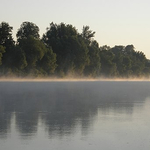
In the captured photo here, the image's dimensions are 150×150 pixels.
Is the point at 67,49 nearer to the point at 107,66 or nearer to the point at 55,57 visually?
the point at 55,57

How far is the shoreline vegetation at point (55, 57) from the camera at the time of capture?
67938 millimetres

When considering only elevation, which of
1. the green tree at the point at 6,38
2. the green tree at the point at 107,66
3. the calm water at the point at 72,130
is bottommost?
the calm water at the point at 72,130

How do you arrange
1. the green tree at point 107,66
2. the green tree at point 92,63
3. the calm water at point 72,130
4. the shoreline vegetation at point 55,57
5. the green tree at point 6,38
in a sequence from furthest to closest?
the green tree at point 107,66, the green tree at point 92,63, the green tree at point 6,38, the shoreline vegetation at point 55,57, the calm water at point 72,130

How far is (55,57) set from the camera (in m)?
76.2

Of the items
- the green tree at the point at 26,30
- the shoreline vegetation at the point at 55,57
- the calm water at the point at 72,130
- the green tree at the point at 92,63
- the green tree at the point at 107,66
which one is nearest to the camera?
the calm water at the point at 72,130

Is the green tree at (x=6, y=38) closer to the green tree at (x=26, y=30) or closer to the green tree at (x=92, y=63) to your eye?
the green tree at (x=26, y=30)

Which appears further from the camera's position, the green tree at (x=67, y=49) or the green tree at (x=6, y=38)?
the green tree at (x=67, y=49)

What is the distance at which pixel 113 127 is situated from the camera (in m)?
11.2

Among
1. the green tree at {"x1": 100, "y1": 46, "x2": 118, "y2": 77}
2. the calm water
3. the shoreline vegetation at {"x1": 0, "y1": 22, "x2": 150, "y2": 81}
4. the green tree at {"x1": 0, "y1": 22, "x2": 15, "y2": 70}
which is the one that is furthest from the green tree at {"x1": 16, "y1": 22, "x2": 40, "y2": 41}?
the calm water

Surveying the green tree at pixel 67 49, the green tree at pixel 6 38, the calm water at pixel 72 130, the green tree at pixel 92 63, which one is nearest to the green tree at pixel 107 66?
the green tree at pixel 92 63

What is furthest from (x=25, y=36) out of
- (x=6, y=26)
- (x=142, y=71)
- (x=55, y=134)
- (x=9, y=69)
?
(x=55, y=134)

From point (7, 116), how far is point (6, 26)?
60.6 meters

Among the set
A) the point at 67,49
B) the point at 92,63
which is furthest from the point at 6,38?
the point at 92,63

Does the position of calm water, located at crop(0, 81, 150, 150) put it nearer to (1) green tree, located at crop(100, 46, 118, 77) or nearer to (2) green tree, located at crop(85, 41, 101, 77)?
(2) green tree, located at crop(85, 41, 101, 77)
